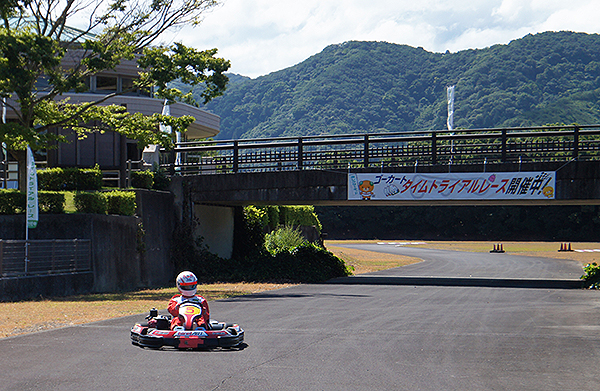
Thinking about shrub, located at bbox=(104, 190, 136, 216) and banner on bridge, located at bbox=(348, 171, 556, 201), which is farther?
banner on bridge, located at bbox=(348, 171, 556, 201)

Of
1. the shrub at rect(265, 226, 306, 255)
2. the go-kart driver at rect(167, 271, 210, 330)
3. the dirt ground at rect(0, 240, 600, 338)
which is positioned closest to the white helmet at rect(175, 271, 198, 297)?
the go-kart driver at rect(167, 271, 210, 330)

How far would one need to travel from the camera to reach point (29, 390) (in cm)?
679

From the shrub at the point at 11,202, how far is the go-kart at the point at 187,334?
35.0 feet

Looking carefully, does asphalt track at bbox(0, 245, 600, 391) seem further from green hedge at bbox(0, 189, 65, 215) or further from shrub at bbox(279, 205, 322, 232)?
shrub at bbox(279, 205, 322, 232)

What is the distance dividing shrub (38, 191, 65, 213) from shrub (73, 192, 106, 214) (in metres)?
0.58

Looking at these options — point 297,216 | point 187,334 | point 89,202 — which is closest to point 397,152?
point 89,202

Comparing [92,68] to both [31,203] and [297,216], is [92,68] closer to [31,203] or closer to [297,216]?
[31,203]

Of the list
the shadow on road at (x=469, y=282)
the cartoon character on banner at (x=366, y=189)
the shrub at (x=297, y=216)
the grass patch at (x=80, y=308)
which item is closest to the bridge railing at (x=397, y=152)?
Answer: the cartoon character on banner at (x=366, y=189)

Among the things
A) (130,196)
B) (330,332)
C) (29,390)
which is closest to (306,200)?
(130,196)

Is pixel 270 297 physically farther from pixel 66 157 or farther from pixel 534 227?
pixel 534 227

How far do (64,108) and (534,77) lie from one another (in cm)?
18315

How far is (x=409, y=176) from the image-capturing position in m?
23.6

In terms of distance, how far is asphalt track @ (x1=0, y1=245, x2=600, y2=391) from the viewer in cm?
729

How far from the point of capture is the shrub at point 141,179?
24.0 m
